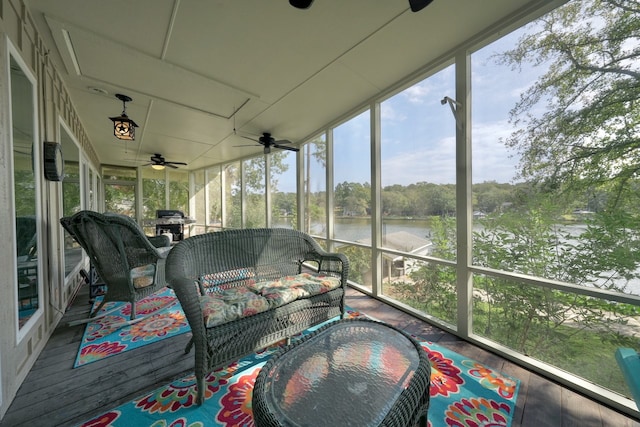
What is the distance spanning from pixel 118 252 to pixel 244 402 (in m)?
1.99

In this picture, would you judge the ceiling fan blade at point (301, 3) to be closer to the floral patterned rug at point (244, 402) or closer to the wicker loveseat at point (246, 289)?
the wicker loveseat at point (246, 289)

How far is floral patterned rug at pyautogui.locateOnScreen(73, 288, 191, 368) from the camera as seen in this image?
6.59 ft

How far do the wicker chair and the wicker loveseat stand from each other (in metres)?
0.82

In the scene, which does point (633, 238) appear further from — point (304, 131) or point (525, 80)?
point (304, 131)

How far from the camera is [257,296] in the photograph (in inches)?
71.4

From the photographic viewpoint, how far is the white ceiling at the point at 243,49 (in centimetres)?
186

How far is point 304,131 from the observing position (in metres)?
4.67

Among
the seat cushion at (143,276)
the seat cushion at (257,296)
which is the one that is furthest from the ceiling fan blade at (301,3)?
the seat cushion at (143,276)

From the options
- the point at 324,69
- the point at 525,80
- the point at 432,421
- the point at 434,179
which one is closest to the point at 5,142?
the point at 324,69

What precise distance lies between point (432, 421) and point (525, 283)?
135cm

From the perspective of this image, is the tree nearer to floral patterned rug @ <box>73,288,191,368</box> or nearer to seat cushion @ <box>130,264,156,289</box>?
Result: floral patterned rug @ <box>73,288,191,368</box>

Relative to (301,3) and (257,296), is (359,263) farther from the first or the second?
(301,3)

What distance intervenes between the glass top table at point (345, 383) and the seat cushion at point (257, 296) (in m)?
0.48

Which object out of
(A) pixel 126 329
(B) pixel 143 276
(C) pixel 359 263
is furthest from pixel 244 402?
(C) pixel 359 263
